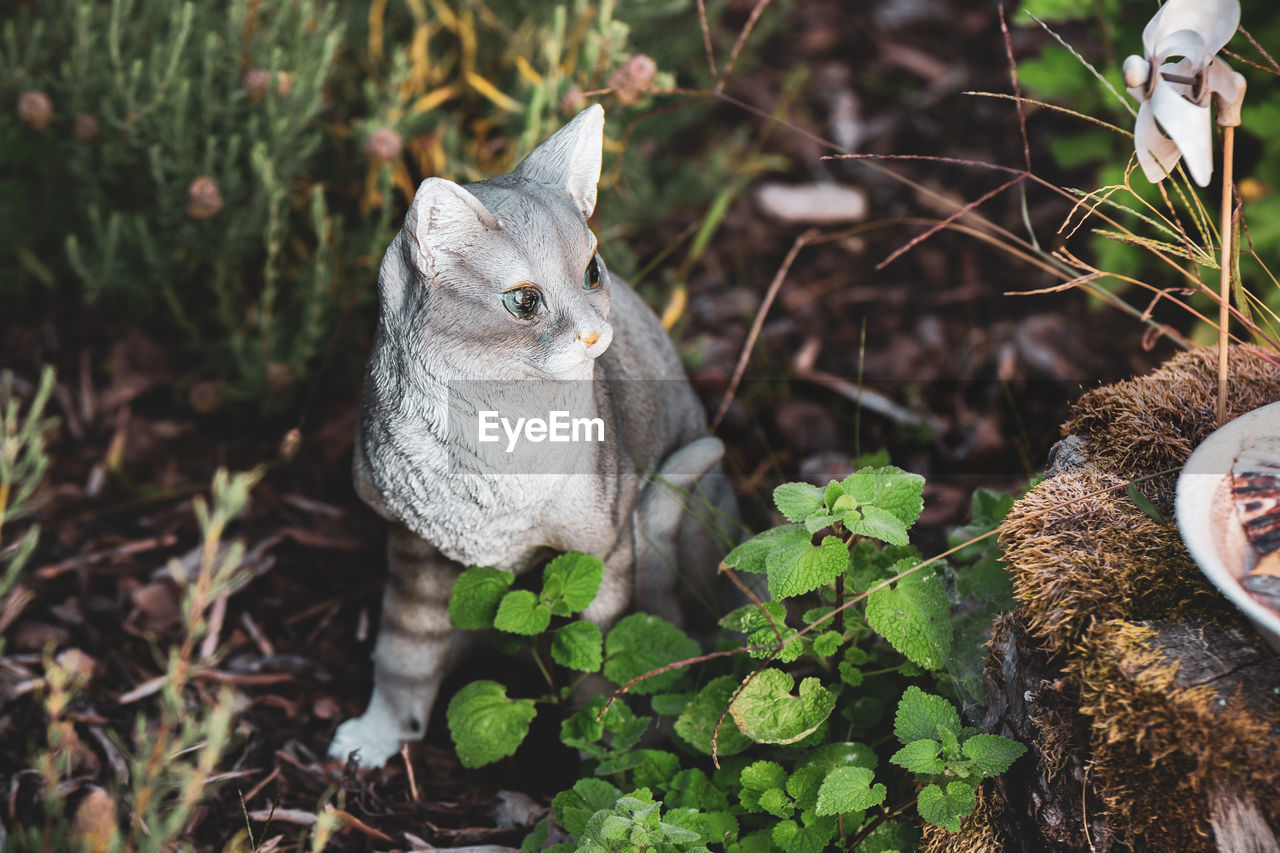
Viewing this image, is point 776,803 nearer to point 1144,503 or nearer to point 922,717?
point 922,717

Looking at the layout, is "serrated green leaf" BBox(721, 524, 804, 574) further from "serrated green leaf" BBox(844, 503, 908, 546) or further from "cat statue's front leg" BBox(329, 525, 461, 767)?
"cat statue's front leg" BBox(329, 525, 461, 767)

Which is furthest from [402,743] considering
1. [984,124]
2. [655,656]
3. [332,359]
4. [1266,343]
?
[984,124]

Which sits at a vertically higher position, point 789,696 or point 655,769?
point 789,696

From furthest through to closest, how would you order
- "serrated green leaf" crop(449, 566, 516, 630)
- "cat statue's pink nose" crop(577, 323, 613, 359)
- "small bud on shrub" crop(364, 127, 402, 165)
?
"small bud on shrub" crop(364, 127, 402, 165) < "serrated green leaf" crop(449, 566, 516, 630) < "cat statue's pink nose" crop(577, 323, 613, 359)

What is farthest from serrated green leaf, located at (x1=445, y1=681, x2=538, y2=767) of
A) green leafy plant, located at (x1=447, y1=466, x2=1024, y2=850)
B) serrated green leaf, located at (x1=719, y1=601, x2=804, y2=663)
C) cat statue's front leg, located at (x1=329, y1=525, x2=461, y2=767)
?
serrated green leaf, located at (x1=719, y1=601, x2=804, y2=663)

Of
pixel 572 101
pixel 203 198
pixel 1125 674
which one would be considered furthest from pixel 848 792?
pixel 203 198

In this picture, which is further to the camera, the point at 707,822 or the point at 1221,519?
the point at 707,822
